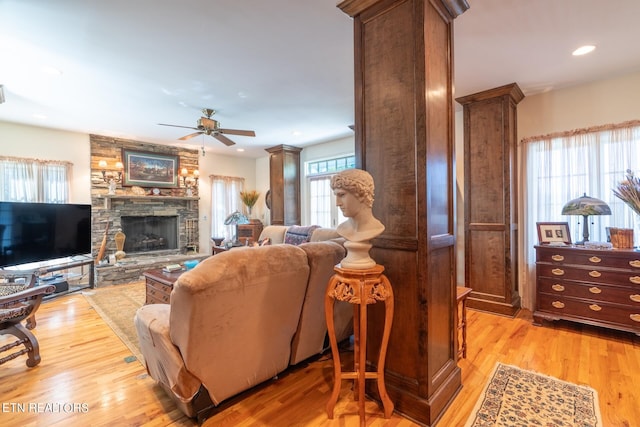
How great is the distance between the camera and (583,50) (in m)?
2.57

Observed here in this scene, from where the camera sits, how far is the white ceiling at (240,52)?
2.07m

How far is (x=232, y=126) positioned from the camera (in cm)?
482

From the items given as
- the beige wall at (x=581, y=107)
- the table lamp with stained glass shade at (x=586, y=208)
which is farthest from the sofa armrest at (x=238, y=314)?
the beige wall at (x=581, y=107)

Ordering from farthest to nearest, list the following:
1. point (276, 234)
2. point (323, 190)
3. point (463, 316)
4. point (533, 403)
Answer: point (323, 190), point (276, 234), point (463, 316), point (533, 403)

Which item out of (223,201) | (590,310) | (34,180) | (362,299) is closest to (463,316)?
(362,299)

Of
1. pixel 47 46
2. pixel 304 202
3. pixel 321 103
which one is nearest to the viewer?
pixel 47 46

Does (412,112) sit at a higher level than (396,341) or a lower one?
higher

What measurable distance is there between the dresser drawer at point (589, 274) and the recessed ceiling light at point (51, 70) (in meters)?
5.55

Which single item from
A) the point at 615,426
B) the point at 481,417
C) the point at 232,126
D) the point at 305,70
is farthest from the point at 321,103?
the point at 615,426

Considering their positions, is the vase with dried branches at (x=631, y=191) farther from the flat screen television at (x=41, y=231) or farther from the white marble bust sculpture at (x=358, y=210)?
the flat screen television at (x=41, y=231)

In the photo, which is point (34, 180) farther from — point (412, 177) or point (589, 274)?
point (589, 274)

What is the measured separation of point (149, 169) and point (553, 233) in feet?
22.8

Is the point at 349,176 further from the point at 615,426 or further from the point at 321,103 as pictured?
the point at 321,103

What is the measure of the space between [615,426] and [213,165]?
7.28 meters
